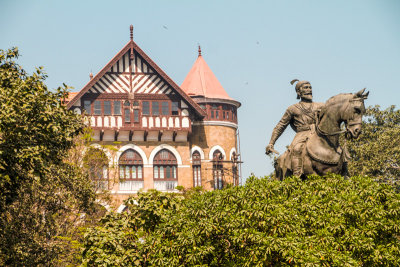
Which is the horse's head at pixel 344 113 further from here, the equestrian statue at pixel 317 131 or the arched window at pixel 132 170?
the arched window at pixel 132 170

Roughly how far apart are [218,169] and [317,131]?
38923mm

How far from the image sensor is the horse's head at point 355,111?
13.6m

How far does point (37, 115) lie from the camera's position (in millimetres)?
17172

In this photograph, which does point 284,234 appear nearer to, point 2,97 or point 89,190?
point 2,97

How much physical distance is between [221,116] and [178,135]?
4.67 m

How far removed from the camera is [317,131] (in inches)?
566

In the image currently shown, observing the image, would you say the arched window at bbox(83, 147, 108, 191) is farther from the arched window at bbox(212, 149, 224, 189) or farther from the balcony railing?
the arched window at bbox(212, 149, 224, 189)

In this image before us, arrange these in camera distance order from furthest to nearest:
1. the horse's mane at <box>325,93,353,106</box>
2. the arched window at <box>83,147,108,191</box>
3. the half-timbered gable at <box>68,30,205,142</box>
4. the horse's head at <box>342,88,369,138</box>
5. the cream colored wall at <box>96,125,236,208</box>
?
the cream colored wall at <box>96,125,236,208</box>
the half-timbered gable at <box>68,30,205,142</box>
the arched window at <box>83,147,108,191</box>
the horse's mane at <box>325,93,353,106</box>
the horse's head at <box>342,88,369,138</box>

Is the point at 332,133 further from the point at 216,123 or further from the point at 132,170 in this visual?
the point at 216,123

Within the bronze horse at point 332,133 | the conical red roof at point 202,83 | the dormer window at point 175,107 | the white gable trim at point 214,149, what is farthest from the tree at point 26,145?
the conical red roof at point 202,83

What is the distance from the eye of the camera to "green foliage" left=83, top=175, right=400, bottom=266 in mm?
12898

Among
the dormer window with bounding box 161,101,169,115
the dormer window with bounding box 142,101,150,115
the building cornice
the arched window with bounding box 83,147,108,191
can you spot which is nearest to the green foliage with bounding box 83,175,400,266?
the arched window with bounding box 83,147,108,191

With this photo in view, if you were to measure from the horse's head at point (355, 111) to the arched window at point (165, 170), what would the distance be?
3793 centimetres

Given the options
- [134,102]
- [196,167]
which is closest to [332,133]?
[134,102]
